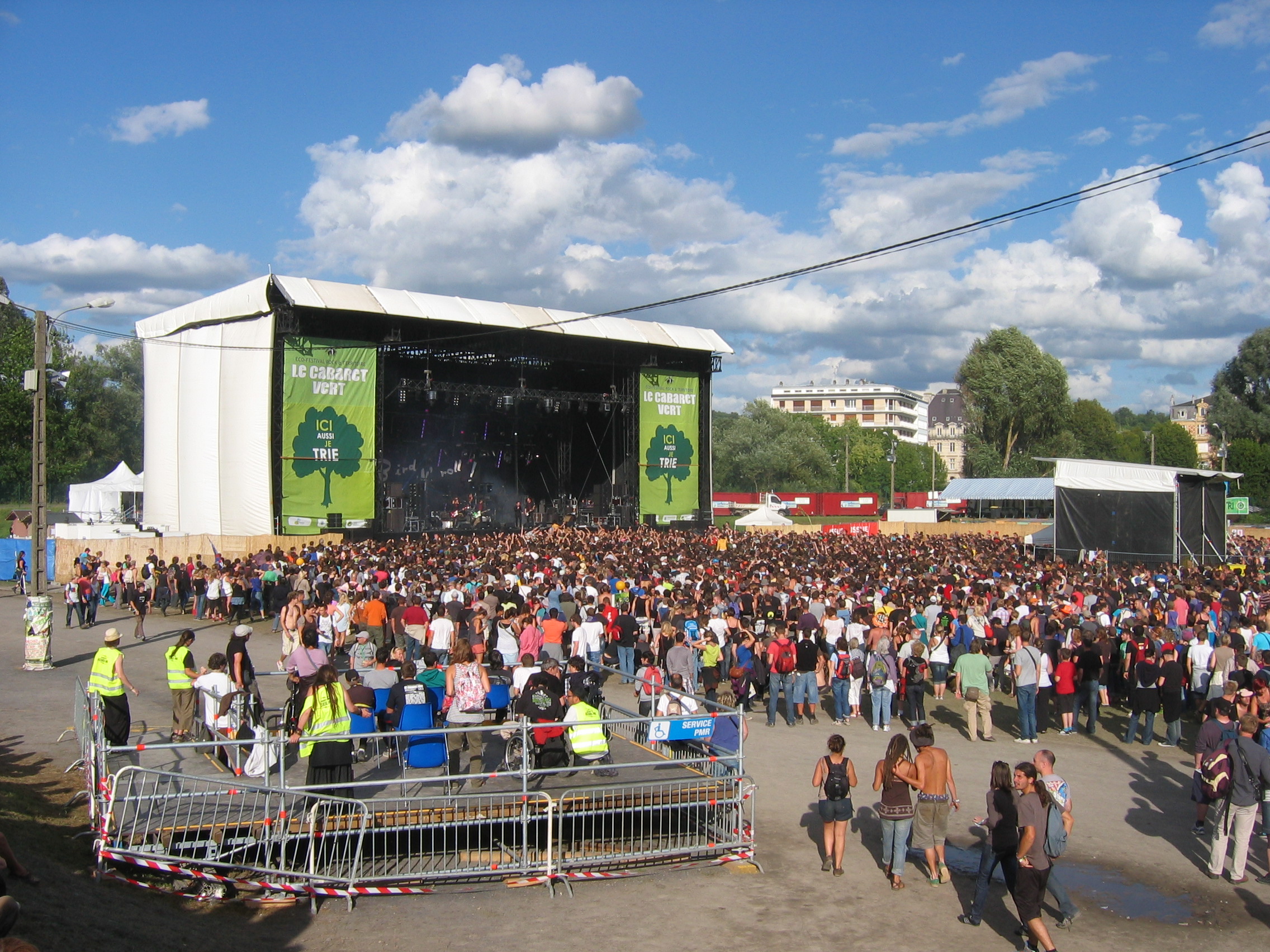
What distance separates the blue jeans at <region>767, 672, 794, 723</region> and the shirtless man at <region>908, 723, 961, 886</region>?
464cm

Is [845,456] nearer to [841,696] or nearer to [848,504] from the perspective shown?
[848,504]

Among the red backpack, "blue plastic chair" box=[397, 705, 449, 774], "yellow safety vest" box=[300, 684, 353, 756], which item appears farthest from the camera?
the red backpack

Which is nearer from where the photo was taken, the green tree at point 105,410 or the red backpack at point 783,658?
the red backpack at point 783,658

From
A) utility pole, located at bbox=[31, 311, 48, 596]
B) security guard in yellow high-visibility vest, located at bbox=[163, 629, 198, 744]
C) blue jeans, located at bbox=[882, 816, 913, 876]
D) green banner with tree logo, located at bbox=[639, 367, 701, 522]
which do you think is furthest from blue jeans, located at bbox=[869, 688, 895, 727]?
green banner with tree logo, located at bbox=[639, 367, 701, 522]

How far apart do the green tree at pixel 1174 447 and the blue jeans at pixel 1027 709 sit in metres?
81.8

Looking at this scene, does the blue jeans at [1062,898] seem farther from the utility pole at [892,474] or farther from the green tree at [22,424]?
the green tree at [22,424]

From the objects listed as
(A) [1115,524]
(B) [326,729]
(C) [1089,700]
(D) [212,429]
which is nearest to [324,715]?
(B) [326,729]

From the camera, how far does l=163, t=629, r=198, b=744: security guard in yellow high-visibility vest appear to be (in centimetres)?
890

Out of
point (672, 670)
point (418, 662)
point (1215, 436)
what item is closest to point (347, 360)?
point (418, 662)

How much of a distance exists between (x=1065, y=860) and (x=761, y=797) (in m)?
2.62

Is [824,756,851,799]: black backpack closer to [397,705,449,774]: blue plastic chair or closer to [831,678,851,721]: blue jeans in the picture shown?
[397,705,449,774]: blue plastic chair

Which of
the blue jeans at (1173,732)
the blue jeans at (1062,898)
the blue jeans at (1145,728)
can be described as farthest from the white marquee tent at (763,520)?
the blue jeans at (1062,898)

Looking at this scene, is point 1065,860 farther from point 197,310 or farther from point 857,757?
point 197,310

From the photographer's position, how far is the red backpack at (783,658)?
463 inches
